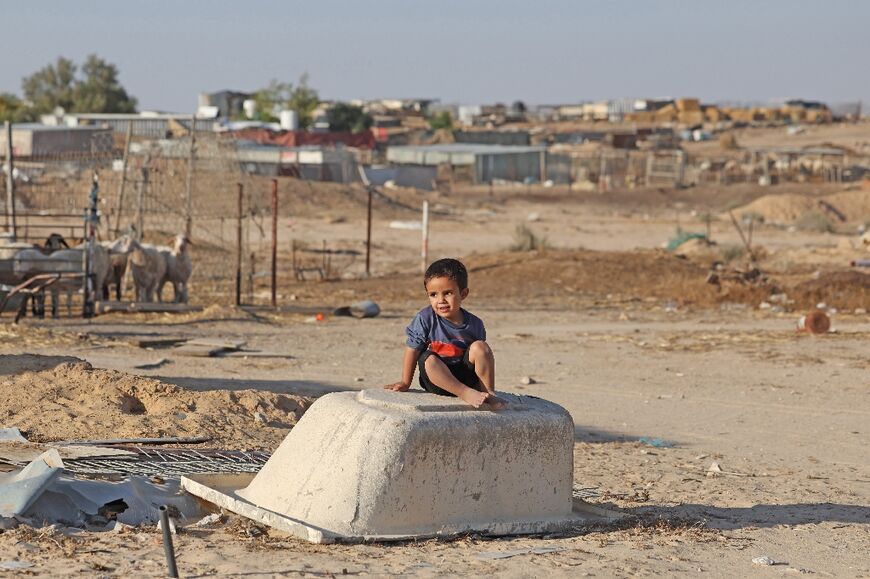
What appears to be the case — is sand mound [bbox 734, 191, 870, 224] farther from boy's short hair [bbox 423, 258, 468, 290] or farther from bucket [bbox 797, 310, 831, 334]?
boy's short hair [bbox 423, 258, 468, 290]

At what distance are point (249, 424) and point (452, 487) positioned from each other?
3.73 m

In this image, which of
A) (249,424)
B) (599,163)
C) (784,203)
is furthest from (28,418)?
(599,163)

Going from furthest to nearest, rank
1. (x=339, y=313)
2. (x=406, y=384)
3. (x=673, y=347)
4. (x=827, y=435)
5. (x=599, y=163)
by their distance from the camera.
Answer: (x=599, y=163), (x=339, y=313), (x=673, y=347), (x=827, y=435), (x=406, y=384)

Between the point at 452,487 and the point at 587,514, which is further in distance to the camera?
the point at 587,514

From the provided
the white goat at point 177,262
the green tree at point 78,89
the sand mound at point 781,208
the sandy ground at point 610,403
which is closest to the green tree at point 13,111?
the green tree at point 78,89

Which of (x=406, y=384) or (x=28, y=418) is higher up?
(x=406, y=384)

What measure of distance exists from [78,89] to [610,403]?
74.3 m

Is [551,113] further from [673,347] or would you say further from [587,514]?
[587,514]

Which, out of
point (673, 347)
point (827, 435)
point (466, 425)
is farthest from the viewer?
point (673, 347)

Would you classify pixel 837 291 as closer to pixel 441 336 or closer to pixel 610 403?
pixel 610 403

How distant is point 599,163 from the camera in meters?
61.0

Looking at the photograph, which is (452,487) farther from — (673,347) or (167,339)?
(673,347)

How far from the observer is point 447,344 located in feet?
24.3

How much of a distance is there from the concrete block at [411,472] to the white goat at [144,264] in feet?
44.3
